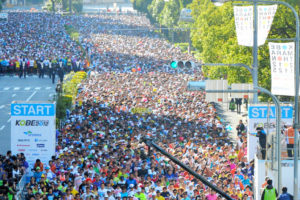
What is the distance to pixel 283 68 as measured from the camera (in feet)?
65.6

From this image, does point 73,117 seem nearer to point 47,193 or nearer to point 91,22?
point 47,193

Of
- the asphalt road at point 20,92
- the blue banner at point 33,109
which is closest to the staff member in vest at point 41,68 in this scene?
the asphalt road at point 20,92

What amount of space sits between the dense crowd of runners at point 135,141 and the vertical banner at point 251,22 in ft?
14.0

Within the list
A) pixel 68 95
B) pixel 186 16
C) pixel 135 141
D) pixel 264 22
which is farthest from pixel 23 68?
pixel 186 16

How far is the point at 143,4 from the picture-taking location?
464 feet

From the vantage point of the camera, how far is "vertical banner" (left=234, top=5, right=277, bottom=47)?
2742 cm

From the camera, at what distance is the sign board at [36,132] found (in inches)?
976

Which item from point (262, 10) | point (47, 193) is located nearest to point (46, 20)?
point (262, 10)

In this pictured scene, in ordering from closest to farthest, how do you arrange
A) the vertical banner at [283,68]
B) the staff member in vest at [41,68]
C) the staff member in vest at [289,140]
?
the vertical banner at [283,68], the staff member in vest at [289,140], the staff member in vest at [41,68]

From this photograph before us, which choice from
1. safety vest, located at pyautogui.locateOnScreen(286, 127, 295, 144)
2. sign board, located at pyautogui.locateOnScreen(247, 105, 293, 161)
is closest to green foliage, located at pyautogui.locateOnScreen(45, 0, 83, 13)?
sign board, located at pyautogui.locateOnScreen(247, 105, 293, 161)

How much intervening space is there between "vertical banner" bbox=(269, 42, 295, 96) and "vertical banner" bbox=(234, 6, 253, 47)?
7.82 metres

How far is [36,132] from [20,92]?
28.9 m

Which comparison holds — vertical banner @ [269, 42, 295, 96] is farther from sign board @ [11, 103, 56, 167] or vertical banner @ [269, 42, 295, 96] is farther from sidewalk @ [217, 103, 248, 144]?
sidewalk @ [217, 103, 248, 144]

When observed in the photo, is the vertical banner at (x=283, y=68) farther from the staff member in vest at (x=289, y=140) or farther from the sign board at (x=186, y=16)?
the sign board at (x=186, y=16)
